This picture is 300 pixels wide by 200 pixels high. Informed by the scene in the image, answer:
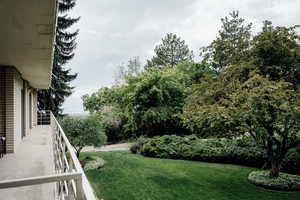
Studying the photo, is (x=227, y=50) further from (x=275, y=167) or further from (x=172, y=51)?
(x=172, y=51)

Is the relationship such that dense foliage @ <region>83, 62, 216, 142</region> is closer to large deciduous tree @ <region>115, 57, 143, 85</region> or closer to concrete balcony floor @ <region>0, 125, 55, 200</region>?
concrete balcony floor @ <region>0, 125, 55, 200</region>

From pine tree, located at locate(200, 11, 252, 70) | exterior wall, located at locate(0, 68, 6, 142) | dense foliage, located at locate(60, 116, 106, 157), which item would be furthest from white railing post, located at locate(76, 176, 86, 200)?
dense foliage, located at locate(60, 116, 106, 157)

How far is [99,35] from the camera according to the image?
2844 cm

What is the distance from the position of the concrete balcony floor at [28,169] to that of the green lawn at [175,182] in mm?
2339

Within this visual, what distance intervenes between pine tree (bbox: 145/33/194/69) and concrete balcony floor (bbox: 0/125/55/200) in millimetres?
23861

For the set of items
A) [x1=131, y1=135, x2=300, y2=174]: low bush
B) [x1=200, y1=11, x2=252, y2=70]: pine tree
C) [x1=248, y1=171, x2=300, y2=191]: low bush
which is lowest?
[x1=248, y1=171, x2=300, y2=191]: low bush

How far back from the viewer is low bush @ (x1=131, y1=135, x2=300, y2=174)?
8.39m

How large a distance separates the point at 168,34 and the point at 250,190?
2406 cm

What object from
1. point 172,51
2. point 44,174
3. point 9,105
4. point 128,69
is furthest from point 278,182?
point 128,69

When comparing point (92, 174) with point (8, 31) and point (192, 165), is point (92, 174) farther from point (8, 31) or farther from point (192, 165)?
point (8, 31)

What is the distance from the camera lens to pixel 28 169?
Result: 12.9 ft

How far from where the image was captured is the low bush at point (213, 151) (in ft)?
27.5

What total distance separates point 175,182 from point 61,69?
42.4ft

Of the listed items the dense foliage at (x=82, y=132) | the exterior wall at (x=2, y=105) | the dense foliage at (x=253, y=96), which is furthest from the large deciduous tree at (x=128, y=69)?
the exterior wall at (x=2, y=105)
